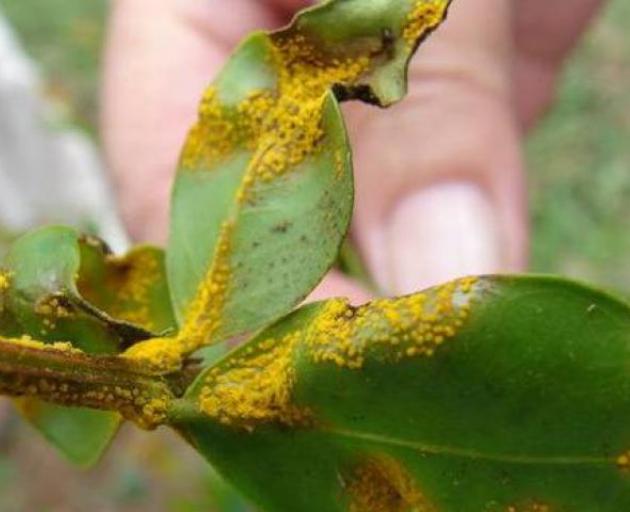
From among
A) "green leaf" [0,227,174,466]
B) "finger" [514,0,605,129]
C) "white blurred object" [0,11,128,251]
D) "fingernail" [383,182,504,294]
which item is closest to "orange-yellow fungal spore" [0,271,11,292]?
"green leaf" [0,227,174,466]

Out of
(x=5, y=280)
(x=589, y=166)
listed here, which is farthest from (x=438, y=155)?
(x=589, y=166)

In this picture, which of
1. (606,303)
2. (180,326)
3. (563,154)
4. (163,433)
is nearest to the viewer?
(606,303)

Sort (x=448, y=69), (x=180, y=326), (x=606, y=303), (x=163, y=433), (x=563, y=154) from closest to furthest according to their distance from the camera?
(x=606, y=303) < (x=180, y=326) < (x=448, y=69) < (x=163, y=433) < (x=563, y=154)

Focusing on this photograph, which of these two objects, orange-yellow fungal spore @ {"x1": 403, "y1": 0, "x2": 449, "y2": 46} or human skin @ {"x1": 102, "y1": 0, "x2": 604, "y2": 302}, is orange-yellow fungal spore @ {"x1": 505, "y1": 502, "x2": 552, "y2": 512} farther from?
human skin @ {"x1": 102, "y1": 0, "x2": 604, "y2": 302}

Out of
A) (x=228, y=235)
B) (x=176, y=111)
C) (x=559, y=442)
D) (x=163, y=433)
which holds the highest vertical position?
(x=176, y=111)

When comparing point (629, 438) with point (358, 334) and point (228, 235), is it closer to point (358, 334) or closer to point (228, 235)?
point (358, 334)

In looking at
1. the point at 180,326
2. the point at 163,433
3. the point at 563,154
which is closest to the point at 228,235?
the point at 180,326

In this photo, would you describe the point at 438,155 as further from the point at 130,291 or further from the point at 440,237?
the point at 130,291
